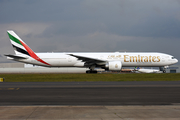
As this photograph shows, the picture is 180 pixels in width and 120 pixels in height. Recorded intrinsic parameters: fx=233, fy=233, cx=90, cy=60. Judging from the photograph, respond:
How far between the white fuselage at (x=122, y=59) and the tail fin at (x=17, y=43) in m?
1.80

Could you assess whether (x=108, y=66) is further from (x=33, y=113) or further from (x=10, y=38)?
(x=33, y=113)

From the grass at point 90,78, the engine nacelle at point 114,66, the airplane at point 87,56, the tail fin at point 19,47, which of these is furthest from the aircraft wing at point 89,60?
the tail fin at point 19,47

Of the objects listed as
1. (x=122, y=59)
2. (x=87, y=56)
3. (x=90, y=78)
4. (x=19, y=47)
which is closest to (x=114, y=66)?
(x=122, y=59)

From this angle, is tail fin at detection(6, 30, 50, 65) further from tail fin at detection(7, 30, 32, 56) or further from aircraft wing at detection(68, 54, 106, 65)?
aircraft wing at detection(68, 54, 106, 65)

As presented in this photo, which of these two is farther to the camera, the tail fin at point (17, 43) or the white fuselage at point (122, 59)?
the tail fin at point (17, 43)

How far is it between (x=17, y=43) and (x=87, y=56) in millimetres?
13122

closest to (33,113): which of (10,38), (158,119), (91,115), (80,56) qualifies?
(91,115)

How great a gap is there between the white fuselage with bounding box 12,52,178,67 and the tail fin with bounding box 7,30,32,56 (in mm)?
1802

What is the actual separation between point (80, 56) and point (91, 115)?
3043 cm

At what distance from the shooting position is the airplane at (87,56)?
4109cm

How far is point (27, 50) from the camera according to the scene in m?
42.5

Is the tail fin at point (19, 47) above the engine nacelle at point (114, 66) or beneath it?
above

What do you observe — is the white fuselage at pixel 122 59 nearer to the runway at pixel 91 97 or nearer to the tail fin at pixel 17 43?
the tail fin at pixel 17 43

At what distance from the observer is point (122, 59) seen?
41188 mm
